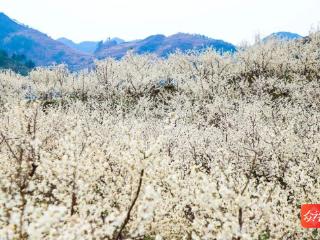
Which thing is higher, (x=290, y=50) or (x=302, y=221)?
(x=290, y=50)

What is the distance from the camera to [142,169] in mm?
9867

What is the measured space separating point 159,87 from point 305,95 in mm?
23339

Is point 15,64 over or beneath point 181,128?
beneath

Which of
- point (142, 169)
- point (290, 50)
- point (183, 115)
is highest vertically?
point (290, 50)

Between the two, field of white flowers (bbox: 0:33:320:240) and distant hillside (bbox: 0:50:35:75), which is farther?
distant hillside (bbox: 0:50:35:75)

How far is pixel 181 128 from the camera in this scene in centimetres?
3478

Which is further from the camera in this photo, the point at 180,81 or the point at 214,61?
the point at 214,61

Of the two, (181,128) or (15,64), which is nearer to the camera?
(181,128)

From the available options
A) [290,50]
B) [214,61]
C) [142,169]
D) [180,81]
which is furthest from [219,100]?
[142,169]

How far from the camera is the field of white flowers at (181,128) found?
15.1 metres

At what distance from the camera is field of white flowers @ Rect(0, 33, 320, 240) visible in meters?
15.1

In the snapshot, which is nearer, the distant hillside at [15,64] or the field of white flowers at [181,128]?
the field of white flowers at [181,128]

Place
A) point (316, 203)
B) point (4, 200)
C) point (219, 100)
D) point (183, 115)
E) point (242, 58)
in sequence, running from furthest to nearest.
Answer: point (242, 58) → point (219, 100) → point (183, 115) → point (316, 203) → point (4, 200)

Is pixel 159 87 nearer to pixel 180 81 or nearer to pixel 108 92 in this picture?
pixel 180 81
